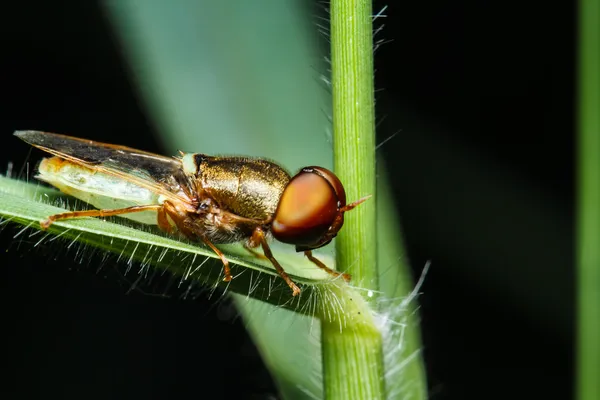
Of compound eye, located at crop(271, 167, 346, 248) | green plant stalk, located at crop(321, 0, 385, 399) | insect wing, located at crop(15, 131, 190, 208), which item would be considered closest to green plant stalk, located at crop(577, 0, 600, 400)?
green plant stalk, located at crop(321, 0, 385, 399)

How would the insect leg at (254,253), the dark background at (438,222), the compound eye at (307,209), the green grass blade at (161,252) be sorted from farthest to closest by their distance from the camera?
1. the dark background at (438,222)
2. the insect leg at (254,253)
3. the compound eye at (307,209)
4. the green grass blade at (161,252)

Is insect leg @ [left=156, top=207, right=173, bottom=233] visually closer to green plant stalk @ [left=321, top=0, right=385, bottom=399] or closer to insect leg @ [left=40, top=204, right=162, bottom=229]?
insect leg @ [left=40, top=204, right=162, bottom=229]

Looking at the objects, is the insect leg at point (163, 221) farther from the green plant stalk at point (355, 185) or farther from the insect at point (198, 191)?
the green plant stalk at point (355, 185)

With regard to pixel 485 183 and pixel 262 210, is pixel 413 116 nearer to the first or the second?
pixel 485 183

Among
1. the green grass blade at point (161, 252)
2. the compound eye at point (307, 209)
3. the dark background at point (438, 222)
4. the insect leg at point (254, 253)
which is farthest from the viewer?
the dark background at point (438, 222)

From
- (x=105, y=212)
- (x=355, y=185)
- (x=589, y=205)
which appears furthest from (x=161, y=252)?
(x=589, y=205)

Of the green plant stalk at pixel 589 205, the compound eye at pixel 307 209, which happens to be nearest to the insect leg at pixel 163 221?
the compound eye at pixel 307 209

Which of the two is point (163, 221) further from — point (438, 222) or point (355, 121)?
point (438, 222)

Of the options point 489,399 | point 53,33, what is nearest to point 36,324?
point 53,33
